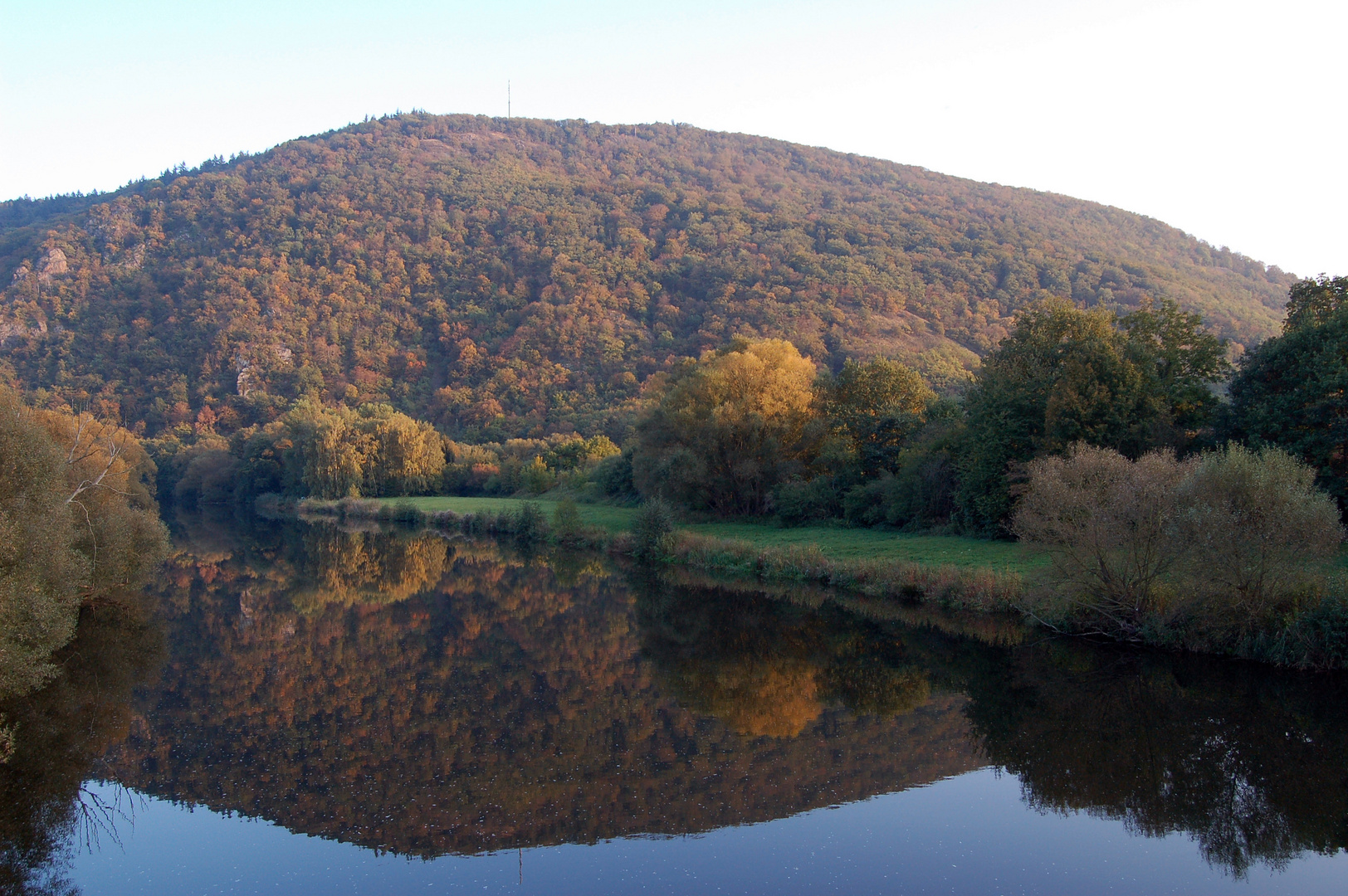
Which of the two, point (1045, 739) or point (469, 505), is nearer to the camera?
point (1045, 739)

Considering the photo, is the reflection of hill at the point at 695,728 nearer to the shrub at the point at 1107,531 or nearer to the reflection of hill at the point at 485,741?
the reflection of hill at the point at 485,741

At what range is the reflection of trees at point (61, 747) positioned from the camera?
401 inches

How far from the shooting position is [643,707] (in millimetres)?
16047

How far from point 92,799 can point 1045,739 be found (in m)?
14.8

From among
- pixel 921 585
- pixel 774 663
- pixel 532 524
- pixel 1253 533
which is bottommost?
pixel 532 524

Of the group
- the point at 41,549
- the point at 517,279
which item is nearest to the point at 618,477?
the point at 41,549

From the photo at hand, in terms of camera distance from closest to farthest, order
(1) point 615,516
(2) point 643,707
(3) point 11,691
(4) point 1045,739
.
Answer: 1. (4) point 1045,739
2. (3) point 11,691
3. (2) point 643,707
4. (1) point 615,516

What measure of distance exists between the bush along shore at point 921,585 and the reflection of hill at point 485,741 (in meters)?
3.41

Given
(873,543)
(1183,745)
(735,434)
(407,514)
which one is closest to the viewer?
(1183,745)

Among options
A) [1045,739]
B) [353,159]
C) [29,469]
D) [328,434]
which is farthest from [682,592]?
[353,159]

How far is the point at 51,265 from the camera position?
119m

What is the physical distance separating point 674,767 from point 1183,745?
8204 mm

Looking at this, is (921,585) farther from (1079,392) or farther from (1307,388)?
(1307,388)

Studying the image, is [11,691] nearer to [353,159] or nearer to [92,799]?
[92,799]
